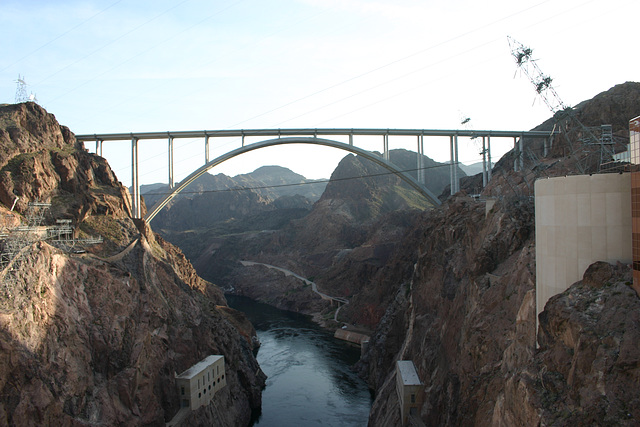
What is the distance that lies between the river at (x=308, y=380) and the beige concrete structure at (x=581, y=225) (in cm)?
2887

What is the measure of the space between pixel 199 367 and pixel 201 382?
1192 mm

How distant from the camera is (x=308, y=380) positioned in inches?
1927

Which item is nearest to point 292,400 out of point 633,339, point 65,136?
point 65,136

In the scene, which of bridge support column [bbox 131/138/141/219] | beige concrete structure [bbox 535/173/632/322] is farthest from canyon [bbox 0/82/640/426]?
bridge support column [bbox 131/138/141/219]

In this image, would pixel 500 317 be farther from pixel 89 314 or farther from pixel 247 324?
pixel 247 324

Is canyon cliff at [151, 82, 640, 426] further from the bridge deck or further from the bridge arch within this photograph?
the bridge arch

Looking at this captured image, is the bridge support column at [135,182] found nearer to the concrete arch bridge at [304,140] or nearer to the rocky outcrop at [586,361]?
the concrete arch bridge at [304,140]

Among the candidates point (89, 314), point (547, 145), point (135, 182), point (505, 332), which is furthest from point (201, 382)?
point (547, 145)

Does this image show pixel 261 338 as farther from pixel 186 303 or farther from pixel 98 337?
pixel 98 337

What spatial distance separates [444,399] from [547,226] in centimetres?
1548

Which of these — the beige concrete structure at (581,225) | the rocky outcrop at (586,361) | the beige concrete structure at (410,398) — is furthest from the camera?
the beige concrete structure at (410,398)

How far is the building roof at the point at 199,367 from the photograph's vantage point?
112 ft

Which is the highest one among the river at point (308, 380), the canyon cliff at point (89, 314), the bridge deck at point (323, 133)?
the bridge deck at point (323, 133)

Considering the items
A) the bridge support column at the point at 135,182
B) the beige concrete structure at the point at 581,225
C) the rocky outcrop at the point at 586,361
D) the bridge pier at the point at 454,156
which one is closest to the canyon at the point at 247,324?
the rocky outcrop at the point at 586,361
